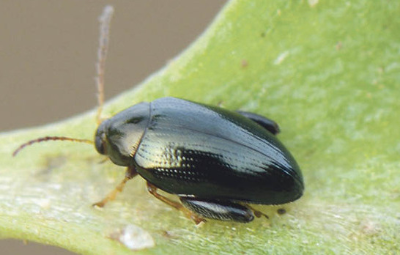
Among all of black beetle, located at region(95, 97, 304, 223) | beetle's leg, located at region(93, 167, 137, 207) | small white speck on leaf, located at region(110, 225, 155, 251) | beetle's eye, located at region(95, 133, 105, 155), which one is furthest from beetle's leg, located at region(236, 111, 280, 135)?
small white speck on leaf, located at region(110, 225, 155, 251)

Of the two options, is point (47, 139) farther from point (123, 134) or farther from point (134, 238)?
point (134, 238)

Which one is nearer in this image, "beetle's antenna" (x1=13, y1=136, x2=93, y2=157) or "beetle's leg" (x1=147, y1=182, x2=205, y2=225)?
"beetle's leg" (x1=147, y1=182, x2=205, y2=225)

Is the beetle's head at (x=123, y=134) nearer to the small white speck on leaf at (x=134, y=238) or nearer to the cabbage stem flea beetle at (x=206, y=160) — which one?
the cabbage stem flea beetle at (x=206, y=160)

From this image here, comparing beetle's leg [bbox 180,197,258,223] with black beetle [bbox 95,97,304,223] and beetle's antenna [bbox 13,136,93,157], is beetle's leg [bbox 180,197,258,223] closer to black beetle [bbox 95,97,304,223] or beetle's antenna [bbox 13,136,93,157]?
black beetle [bbox 95,97,304,223]

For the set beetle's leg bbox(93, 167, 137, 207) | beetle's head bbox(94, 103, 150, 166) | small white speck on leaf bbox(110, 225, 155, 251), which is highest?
beetle's head bbox(94, 103, 150, 166)

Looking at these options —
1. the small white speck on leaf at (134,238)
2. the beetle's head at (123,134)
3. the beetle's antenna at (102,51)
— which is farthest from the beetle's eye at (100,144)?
the small white speck on leaf at (134,238)
